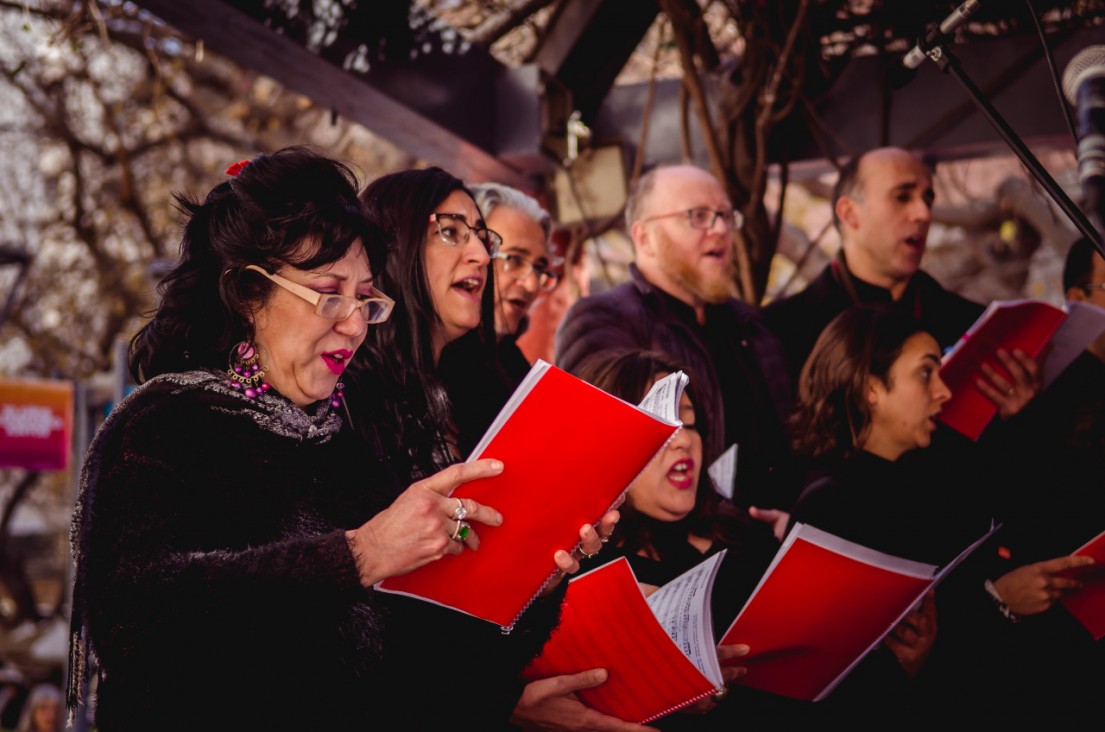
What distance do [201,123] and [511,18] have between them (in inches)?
208

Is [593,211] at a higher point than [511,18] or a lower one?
lower

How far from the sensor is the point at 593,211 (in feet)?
13.4

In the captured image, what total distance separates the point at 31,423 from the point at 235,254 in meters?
5.61

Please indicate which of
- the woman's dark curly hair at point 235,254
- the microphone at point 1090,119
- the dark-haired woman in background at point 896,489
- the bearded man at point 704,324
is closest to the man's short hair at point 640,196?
the bearded man at point 704,324

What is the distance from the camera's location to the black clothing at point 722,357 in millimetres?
2820

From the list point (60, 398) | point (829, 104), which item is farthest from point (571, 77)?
point (60, 398)

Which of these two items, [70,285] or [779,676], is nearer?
[779,676]

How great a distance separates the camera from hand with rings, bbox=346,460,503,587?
1283 mm

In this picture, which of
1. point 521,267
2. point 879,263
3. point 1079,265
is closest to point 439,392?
point 521,267

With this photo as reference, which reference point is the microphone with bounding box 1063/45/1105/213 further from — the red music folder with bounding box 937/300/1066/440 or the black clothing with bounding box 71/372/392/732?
the black clothing with bounding box 71/372/392/732

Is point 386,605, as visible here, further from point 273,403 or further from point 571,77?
point 571,77

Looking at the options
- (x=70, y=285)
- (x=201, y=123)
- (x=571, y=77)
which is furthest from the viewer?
(x=70, y=285)

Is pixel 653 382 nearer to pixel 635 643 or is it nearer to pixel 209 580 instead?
pixel 635 643

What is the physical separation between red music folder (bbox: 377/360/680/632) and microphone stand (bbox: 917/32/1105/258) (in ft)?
2.98
